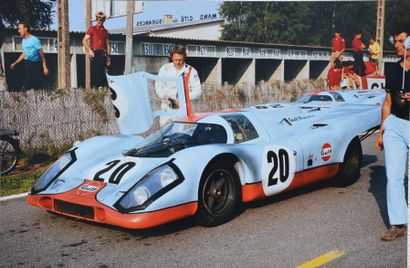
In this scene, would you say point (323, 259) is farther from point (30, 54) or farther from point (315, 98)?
point (30, 54)

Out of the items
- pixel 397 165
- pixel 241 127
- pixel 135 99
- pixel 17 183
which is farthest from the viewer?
pixel 17 183

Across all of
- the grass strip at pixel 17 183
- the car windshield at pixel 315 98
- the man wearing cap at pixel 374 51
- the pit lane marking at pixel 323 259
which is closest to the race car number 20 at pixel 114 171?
the pit lane marking at pixel 323 259

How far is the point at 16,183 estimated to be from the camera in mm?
6520

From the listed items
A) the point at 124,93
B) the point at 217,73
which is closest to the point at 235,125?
the point at 124,93

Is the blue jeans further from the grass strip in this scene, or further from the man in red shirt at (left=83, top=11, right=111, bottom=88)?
the man in red shirt at (left=83, top=11, right=111, bottom=88)

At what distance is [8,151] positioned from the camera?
7.20 m

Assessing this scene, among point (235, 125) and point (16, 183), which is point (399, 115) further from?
point (16, 183)

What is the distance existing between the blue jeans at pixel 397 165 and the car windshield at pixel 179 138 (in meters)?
1.63

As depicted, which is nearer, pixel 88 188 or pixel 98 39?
pixel 88 188

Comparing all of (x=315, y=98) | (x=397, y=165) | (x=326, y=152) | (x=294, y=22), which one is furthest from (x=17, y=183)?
(x=294, y=22)

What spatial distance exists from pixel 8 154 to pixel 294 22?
52.2 meters

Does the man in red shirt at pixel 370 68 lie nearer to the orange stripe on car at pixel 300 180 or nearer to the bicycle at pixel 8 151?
the orange stripe on car at pixel 300 180

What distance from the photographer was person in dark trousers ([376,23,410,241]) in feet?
12.7

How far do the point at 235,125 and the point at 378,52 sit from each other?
17662mm
